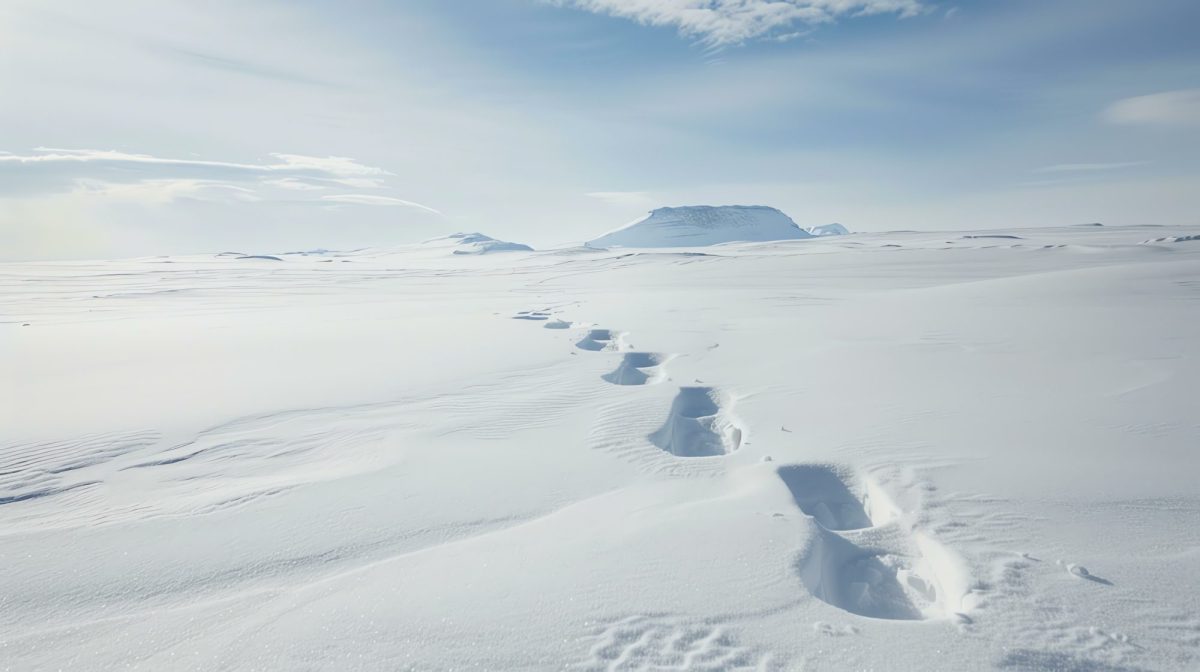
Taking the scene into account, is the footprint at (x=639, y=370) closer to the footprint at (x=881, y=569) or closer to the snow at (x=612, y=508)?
the snow at (x=612, y=508)

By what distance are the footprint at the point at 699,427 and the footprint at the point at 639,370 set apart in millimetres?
801

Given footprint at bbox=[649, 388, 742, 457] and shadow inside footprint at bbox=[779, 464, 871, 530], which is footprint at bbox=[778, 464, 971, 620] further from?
footprint at bbox=[649, 388, 742, 457]

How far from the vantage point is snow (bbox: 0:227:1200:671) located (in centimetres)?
224

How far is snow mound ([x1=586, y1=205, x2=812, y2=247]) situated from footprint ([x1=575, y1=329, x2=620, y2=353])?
406ft

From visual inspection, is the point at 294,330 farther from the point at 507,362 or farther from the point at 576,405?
the point at 576,405

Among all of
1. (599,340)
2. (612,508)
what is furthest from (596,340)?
(612,508)

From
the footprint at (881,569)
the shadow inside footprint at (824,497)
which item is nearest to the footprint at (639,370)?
the shadow inside footprint at (824,497)

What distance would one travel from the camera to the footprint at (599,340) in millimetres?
8883

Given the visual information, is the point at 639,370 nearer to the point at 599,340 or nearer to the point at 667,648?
the point at 599,340

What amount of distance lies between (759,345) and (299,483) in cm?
631

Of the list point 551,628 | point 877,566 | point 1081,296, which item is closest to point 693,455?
point 877,566

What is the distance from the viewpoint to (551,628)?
230cm

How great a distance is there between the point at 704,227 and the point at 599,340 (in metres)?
152

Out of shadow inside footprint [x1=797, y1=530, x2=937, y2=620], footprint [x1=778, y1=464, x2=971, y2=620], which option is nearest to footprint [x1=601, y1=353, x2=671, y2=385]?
footprint [x1=778, y1=464, x2=971, y2=620]
